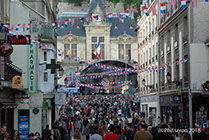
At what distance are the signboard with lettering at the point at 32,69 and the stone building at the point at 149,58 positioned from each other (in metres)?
17.2

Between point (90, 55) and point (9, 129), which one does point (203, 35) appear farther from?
point (90, 55)

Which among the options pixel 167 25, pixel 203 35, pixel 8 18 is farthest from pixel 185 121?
pixel 8 18

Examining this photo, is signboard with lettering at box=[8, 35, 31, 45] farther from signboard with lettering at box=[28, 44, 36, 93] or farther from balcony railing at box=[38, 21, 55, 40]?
balcony railing at box=[38, 21, 55, 40]

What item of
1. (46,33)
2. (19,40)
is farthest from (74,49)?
(19,40)

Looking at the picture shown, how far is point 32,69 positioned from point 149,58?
74.9ft

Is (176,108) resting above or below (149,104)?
below

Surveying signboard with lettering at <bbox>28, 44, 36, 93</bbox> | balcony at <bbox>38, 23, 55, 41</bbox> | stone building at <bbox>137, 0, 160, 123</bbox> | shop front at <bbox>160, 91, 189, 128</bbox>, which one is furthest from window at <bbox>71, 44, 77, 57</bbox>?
signboard with lettering at <bbox>28, 44, 36, 93</bbox>

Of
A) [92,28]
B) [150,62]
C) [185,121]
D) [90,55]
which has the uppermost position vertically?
[92,28]

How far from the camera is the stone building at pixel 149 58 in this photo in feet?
135

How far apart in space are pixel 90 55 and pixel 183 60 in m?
55.2

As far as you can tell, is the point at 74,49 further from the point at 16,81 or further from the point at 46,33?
the point at 16,81

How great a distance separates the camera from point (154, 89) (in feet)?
136

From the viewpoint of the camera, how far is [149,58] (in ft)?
145

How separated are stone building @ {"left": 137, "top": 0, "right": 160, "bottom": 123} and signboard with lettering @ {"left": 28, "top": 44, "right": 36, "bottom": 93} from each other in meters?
17.2
